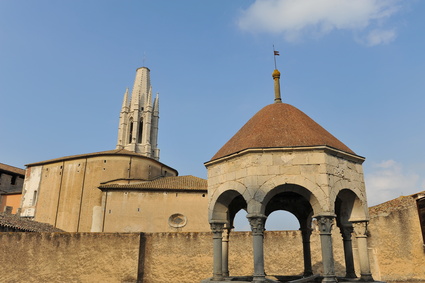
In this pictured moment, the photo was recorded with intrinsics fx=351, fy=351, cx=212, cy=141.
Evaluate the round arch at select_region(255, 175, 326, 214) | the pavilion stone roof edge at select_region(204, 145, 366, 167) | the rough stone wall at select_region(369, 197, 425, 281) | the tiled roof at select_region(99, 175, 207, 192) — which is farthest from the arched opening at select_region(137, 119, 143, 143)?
the round arch at select_region(255, 175, 326, 214)

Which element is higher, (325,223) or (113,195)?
(113,195)

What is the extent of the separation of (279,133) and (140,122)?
2007 inches

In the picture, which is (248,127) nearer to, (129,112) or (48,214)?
(48,214)

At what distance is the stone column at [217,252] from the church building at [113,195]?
20.0 metres

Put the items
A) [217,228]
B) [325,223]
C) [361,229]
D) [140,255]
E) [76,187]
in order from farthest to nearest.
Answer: [76,187] < [140,255] < [217,228] < [361,229] < [325,223]

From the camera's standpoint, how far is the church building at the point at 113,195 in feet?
92.3

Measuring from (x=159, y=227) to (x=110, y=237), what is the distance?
8.20 meters

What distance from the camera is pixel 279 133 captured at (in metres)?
8.23

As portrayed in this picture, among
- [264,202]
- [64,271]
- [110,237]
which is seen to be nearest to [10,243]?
[64,271]

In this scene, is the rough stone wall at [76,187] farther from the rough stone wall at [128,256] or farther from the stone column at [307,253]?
the stone column at [307,253]

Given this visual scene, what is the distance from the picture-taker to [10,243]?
20219mm

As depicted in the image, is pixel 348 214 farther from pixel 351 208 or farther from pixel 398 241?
pixel 398 241

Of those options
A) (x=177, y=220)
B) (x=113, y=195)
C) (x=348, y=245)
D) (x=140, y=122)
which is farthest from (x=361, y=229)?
(x=140, y=122)

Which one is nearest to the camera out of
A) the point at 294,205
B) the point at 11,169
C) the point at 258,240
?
the point at 258,240
